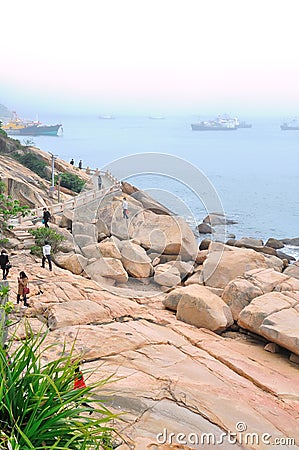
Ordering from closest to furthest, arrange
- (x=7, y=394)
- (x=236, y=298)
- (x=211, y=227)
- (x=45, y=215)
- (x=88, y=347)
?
(x=7, y=394) → (x=88, y=347) → (x=236, y=298) → (x=45, y=215) → (x=211, y=227)

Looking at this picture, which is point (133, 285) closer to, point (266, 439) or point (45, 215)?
point (45, 215)

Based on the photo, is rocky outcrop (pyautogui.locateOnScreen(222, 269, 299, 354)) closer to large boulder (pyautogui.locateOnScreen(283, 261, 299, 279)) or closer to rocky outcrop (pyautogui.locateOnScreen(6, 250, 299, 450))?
rocky outcrop (pyautogui.locateOnScreen(6, 250, 299, 450))

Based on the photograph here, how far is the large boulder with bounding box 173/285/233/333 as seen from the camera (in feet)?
40.4

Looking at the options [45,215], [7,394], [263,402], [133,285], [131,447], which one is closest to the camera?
[7,394]

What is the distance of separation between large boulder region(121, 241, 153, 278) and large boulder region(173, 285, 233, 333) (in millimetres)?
5172

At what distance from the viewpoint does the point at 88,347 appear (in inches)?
351

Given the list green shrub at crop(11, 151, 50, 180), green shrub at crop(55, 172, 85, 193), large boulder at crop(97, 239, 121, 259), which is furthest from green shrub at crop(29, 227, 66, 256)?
green shrub at crop(11, 151, 50, 180)

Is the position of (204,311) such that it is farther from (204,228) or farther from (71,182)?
(204,228)

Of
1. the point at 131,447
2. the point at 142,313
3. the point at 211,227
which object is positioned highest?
the point at 131,447

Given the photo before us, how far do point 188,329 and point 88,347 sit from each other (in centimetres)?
353

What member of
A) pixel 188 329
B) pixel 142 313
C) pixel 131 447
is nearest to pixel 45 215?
pixel 142 313

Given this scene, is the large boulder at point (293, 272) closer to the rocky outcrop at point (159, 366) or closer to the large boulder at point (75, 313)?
the rocky outcrop at point (159, 366)

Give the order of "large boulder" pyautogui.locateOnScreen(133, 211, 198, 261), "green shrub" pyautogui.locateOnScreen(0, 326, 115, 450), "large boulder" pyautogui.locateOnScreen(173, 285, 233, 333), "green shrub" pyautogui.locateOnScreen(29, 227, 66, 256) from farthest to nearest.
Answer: "large boulder" pyautogui.locateOnScreen(133, 211, 198, 261) → "green shrub" pyautogui.locateOnScreen(29, 227, 66, 256) → "large boulder" pyautogui.locateOnScreen(173, 285, 233, 333) → "green shrub" pyautogui.locateOnScreen(0, 326, 115, 450)

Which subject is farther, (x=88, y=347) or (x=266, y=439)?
(x=88, y=347)
